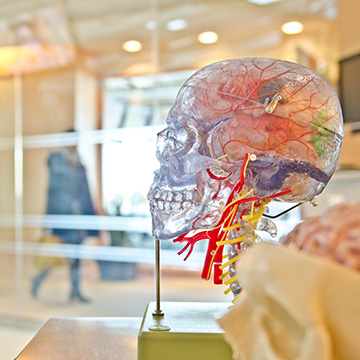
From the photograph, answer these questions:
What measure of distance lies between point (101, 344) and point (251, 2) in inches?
123

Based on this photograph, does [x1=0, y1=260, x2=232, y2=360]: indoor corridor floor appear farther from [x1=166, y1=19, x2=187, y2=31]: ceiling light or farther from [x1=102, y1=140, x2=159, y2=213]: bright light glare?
[x1=166, y1=19, x2=187, y2=31]: ceiling light

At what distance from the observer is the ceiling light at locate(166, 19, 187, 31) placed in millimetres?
3801

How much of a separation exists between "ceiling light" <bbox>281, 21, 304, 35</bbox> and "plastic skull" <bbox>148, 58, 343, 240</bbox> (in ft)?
9.52

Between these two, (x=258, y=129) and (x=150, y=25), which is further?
(x=150, y=25)

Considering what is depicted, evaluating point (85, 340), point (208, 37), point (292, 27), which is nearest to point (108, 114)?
point (208, 37)

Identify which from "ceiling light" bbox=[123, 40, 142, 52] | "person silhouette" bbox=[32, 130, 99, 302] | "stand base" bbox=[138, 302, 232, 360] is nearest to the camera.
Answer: "stand base" bbox=[138, 302, 232, 360]

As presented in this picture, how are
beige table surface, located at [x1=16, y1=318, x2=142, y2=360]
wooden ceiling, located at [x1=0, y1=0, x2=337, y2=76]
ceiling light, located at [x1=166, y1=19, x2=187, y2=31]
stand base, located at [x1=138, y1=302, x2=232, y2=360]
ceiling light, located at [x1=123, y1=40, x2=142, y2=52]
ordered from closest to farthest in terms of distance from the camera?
1. stand base, located at [x1=138, y1=302, x2=232, y2=360]
2. beige table surface, located at [x1=16, y1=318, x2=142, y2=360]
3. wooden ceiling, located at [x1=0, y1=0, x2=337, y2=76]
4. ceiling light, located at [x1=166, y1=19, x2=187, y2=31]
5. ceiling light, located at [x1=123, y1=40, x2=142, y2=52]

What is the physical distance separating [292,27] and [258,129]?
118 inches

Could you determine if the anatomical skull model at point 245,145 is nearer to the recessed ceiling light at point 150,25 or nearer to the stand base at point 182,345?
the stand base at point 182,345

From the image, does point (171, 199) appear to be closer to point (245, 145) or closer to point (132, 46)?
point (245, 145)

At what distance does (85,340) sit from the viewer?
0.89 meters

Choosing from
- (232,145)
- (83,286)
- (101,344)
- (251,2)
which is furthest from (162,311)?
(83,286)

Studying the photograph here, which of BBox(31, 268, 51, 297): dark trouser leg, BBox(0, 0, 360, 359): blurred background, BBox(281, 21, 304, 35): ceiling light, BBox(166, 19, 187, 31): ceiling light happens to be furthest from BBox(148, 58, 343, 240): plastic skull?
BBox(31, 268, 51, 297): dark trouser leg

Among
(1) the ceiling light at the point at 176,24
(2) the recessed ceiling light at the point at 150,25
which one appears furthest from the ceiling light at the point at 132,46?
(1) the ceiling light at the point at 176,24
